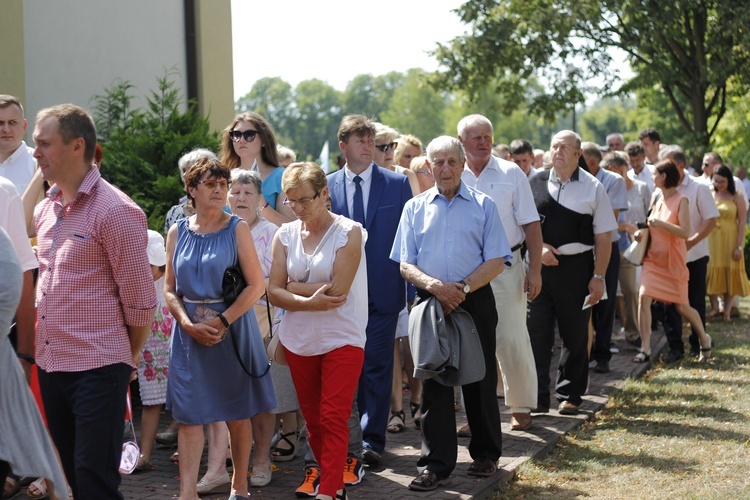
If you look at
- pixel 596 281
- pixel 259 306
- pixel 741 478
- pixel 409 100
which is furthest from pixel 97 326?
pixel 409 100

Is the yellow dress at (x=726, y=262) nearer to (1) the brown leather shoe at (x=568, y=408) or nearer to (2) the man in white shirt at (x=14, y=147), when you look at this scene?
(1) the brown leather shoe at (x=568, y=408)

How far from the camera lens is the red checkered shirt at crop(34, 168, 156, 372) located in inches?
181

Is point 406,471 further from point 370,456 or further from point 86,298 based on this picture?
point 86,298

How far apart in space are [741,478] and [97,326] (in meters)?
4.46

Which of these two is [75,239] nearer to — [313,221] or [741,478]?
[313,221]

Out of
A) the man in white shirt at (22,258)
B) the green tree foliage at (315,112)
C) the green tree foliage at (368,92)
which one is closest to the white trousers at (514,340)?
the man in white shirt at (22,258)

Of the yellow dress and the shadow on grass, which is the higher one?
the yellow dress

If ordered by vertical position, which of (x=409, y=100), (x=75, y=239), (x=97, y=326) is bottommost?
(x=97, y=326)

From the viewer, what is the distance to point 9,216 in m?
5.40

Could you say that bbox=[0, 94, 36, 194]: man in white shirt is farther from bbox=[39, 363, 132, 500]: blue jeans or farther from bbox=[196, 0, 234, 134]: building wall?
bbox=[196, 0, 234, 134]: building wall

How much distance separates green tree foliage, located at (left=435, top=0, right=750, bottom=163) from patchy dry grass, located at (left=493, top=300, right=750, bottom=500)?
15214 millimetres

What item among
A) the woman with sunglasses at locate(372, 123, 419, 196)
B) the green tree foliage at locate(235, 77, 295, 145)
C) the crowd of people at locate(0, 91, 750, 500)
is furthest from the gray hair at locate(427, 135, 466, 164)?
the green tree foliage at locate(235, 77, 295, 145)

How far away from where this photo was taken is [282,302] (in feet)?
20.2

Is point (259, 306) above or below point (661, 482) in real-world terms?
above
